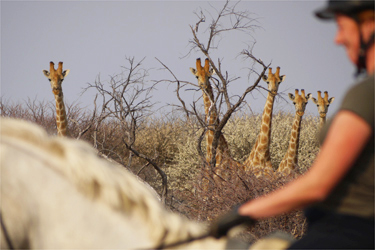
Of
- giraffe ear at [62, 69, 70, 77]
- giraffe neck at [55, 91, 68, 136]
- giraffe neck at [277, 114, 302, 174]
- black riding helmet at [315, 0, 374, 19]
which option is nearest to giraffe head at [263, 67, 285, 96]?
giraffe neck at [277, 114, 302, 174]

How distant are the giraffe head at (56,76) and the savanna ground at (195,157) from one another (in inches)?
22.9

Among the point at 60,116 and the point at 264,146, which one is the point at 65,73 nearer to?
the point at 60,116

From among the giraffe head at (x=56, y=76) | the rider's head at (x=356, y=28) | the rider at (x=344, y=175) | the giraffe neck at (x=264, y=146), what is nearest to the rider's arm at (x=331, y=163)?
the rider at (x=344, y=175)

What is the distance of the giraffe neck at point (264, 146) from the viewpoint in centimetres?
1040

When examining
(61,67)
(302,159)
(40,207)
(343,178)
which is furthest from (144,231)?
(302,159)

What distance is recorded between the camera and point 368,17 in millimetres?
1441

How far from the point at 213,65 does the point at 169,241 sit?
820cm

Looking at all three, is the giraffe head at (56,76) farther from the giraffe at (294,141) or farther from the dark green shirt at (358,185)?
the dark green shirt at (358,185)

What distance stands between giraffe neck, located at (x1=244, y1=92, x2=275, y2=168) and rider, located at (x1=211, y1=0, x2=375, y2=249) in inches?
342

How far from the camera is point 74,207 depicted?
1.47 metres

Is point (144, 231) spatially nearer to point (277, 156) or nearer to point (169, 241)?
point (169, 241)

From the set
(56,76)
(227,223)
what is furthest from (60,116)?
(227,223)

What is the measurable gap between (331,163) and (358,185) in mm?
137

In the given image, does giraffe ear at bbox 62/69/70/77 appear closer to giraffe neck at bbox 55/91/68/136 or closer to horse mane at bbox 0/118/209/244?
giraffe neck at bbox 55/91/68/136
